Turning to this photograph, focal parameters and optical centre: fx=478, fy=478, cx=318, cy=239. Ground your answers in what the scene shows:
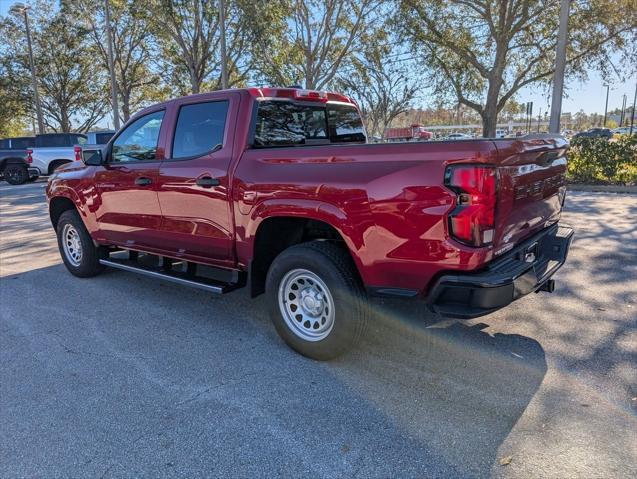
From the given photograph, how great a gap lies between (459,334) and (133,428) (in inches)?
102

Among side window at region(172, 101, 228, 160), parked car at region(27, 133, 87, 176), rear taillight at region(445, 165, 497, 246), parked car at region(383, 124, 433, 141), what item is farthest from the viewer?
parked car at region(27, 133, 87, 176)

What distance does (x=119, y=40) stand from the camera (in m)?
28.3

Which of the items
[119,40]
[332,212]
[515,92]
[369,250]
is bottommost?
[369,250]

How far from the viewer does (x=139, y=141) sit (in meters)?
4.89

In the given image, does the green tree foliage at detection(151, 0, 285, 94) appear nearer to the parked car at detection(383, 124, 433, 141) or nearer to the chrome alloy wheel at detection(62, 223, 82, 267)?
the parked car at detection(383, 124, 433, 141)

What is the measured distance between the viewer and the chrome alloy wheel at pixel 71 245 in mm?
5973

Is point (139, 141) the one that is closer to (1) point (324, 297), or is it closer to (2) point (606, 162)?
(1) point (324, 297)

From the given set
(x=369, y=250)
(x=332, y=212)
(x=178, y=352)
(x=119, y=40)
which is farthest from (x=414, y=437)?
(x=119, y=40)

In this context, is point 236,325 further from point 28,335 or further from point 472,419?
point 472,419

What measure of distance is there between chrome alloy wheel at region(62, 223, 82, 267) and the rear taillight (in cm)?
489

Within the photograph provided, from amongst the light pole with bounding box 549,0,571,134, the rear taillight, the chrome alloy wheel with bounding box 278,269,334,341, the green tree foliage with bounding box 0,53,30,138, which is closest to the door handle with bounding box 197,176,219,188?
the chrome alloy wheel with bounding box 278,269,334,341

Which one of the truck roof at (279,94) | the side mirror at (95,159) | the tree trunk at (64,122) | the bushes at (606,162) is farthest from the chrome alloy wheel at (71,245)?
the tree trunk at (64,122)

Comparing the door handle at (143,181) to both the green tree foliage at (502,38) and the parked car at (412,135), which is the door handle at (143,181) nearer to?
the parked car at (412,135)

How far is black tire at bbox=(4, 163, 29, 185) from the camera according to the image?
19450 millimetres
